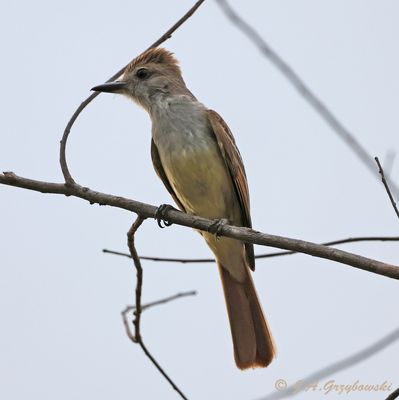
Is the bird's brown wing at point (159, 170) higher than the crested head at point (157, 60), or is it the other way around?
the crested head at point (157, 60)

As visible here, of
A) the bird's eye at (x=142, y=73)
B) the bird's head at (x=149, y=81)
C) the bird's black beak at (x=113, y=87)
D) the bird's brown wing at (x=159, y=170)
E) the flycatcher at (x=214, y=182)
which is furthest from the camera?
the bird's eye at (x=142, y=73)

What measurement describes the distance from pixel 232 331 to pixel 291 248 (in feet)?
7.39

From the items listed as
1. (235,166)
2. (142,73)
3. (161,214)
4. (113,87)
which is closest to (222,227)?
(161,214)

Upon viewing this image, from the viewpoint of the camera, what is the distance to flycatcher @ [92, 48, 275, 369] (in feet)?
17.2

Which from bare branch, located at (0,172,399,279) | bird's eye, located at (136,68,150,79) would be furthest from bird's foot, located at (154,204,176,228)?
bird's eye, located at (136,68,150,79)

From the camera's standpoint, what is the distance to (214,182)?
5203mm

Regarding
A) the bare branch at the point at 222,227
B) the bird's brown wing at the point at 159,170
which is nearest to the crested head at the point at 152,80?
the bird's brown wing at the point at 159,170

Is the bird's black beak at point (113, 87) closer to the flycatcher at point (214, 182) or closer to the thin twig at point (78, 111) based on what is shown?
the flycatcher at point (214, 182)

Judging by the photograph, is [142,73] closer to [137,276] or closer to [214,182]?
[214,182]

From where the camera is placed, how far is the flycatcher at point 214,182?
17.2 feet

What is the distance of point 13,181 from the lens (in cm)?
379

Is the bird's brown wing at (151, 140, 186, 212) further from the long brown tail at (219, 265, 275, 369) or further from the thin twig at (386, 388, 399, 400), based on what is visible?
the thin twig at (386, 388, 399, 400)

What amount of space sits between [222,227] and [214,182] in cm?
112

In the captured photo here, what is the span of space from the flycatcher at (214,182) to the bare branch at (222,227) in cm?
80
